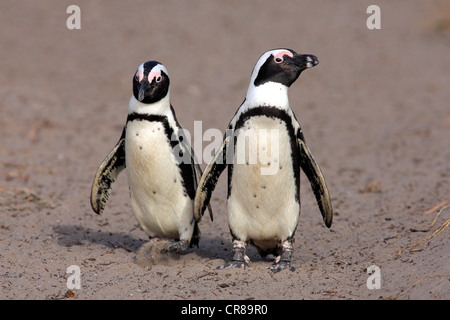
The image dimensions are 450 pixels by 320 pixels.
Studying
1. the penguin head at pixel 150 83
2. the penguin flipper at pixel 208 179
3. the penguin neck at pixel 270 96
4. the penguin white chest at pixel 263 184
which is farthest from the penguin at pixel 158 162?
the penguin neck at pixel 270 96

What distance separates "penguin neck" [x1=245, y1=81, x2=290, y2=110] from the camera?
4211mm

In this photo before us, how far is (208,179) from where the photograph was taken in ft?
15.0

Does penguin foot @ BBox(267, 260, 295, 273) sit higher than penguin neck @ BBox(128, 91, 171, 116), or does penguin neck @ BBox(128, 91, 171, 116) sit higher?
penguin neck @ BBox(128, 91, 171, 116)

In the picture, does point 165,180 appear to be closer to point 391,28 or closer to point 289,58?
point 289,58

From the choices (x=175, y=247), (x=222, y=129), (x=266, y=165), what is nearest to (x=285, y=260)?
(x=266, y=165)

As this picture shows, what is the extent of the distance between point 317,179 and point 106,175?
163 cm

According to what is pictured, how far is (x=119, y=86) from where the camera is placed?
10.7 metres

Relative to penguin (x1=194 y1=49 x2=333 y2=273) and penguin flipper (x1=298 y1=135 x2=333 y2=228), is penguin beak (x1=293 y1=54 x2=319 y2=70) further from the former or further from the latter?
penguin flipper (x1=298 y1=135 x2=333 y2=228)

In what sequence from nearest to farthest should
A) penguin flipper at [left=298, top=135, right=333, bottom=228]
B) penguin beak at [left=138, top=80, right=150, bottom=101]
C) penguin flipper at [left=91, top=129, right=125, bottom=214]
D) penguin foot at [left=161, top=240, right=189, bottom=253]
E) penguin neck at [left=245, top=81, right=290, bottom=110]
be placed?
penguin neck at [left=245, top=81, right=290, bottom=110]
penguin beak at [left=138, top=80, right=150, bottom=101]
penguin flipper at [left=298, top=135, right=333, bottom=228]
penguin foot at [left=161, top=240, right=189, bottom=253]
penguin flipper at [left=91, top=129, right=125, bottom=214]

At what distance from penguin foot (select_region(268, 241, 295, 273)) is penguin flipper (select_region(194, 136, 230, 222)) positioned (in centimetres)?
64

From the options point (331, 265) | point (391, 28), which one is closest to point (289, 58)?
point (331, 265)

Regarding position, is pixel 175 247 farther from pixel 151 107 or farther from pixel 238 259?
pixel 151 107

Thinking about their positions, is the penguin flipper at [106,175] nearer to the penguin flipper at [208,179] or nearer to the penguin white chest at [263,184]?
the penguin flipper at [208,179]

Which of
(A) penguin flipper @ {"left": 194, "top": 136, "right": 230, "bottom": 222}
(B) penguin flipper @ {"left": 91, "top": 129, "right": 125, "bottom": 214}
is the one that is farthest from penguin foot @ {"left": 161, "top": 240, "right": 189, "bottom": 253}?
(B) penguin flipper @ {"left": 91, "top": 129, "right": 125, "bottom": 214}
